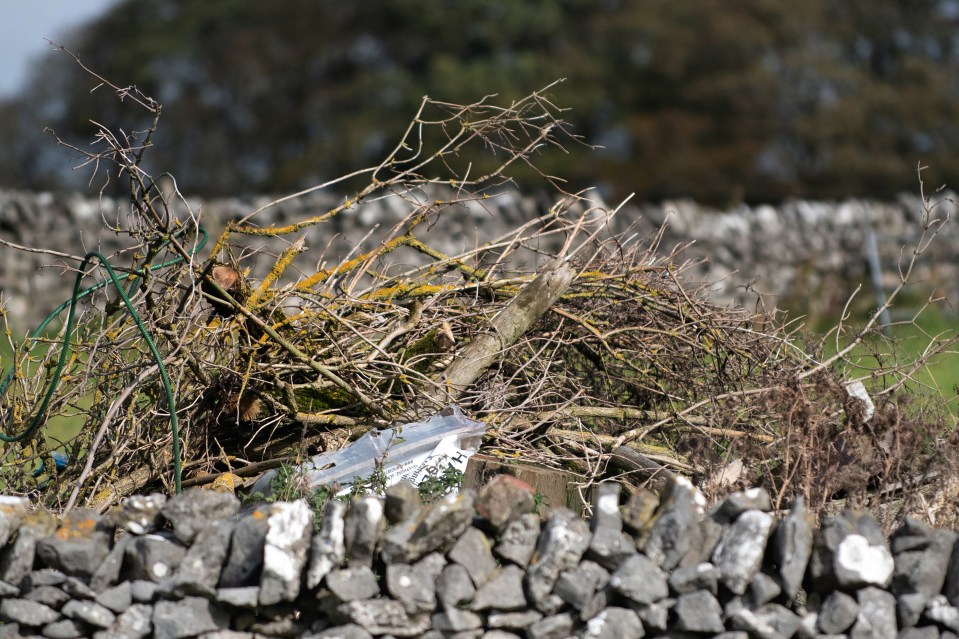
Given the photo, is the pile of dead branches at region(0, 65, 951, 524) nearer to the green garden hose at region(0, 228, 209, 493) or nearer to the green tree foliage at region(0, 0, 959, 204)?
the green garden hose at region(0, 228, 209, 493)

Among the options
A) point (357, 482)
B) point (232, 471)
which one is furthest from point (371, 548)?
point (232, 471)

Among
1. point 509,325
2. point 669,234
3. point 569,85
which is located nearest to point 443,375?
point 509,325

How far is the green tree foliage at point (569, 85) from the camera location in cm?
2572

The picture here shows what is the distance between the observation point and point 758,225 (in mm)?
14852

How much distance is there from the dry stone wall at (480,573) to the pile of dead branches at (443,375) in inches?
29.0

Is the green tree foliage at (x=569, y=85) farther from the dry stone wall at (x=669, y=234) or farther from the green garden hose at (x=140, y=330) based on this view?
the green garden hose at (x=140, y=330)

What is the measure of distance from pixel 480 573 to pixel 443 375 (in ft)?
5.57

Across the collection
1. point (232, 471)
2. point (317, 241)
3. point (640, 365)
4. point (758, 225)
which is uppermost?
point (232, 471)

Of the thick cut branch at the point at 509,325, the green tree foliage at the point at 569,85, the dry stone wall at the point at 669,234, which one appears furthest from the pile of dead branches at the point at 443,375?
the green tree foliage at the point at 569,85

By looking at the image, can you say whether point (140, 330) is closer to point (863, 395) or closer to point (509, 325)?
point (509, 325)

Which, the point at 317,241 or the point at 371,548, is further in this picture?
the point at 317,241

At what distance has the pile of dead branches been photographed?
4.36 metres

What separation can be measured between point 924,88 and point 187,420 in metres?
26.4

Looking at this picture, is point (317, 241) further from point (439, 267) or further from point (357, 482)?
point (357, 482)
